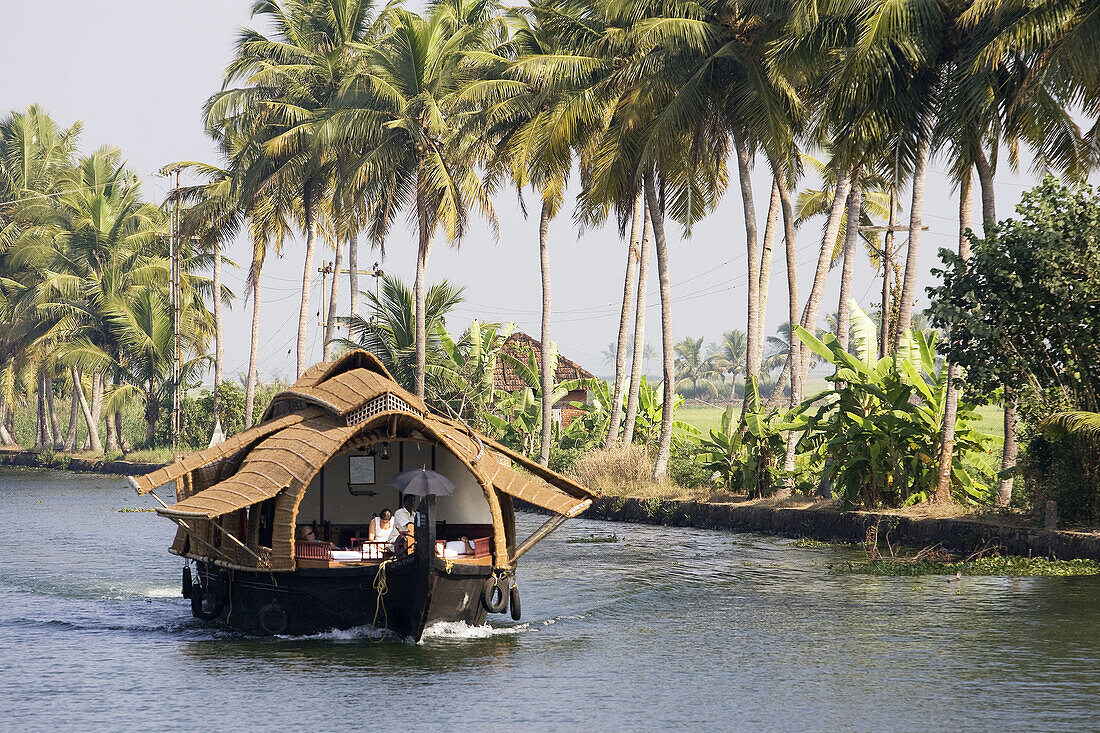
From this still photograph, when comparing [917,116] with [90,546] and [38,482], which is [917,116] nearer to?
[90,546]

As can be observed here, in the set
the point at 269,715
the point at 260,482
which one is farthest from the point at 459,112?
the point at 269,715

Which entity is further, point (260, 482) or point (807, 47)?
point (807, 47)

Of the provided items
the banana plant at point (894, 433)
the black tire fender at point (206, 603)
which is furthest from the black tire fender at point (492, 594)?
the banana plant at point (894, 433)

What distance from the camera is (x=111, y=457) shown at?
5462 cm

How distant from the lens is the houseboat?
15672 mm

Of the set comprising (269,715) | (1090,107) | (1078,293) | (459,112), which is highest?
(459,112)

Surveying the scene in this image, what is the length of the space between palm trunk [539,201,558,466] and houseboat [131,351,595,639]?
15.1m

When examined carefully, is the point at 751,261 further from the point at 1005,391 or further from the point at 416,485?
the point at 416,485

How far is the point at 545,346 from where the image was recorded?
3491cm

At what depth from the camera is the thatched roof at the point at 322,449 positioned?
15.8 meters

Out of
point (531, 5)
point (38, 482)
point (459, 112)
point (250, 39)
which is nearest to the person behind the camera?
point (531, 5)

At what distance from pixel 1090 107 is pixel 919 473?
6.99 metres

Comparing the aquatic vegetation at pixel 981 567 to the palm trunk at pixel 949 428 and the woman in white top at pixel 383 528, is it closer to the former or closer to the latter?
the palm trunk at pixel 949 428

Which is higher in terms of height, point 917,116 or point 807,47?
point 807,47
